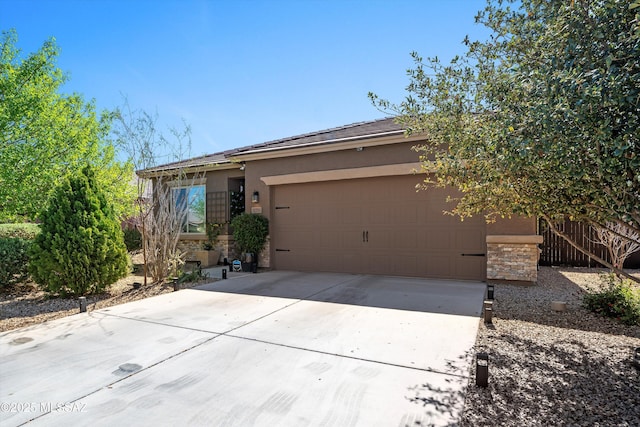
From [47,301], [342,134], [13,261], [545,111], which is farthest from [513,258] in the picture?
[13,261]

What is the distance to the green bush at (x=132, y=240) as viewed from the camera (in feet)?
43.2

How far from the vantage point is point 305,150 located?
9211 millimetres

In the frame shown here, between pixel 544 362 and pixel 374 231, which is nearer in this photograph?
pixel 544 362

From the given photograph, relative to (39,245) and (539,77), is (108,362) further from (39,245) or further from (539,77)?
(539,77)

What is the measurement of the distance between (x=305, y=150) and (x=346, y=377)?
6.86 metres

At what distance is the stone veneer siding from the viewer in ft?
23.3

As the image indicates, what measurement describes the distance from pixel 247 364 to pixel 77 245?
15.7ft

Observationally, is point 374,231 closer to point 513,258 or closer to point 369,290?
point 369,290

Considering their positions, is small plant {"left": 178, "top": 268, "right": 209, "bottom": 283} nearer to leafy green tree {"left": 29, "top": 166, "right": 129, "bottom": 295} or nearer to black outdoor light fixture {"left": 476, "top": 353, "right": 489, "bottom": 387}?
leafy green tree {"left": 29, "top": 166, "right": 129, "bottom": 295}

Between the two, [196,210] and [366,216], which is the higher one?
[196,210]

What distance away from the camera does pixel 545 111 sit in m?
2.66

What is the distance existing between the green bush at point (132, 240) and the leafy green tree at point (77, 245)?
6924mm

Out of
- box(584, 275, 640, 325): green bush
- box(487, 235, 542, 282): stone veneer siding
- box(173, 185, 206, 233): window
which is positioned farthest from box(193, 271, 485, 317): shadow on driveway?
box(173, 185, 206, 233): window

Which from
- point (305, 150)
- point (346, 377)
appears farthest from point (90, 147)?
point (346, 377)
